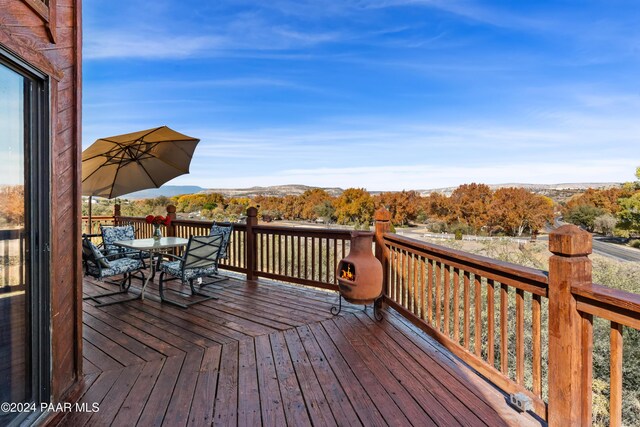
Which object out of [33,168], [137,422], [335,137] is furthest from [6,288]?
[335,137]

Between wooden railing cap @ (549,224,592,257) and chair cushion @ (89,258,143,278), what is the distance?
4535mm

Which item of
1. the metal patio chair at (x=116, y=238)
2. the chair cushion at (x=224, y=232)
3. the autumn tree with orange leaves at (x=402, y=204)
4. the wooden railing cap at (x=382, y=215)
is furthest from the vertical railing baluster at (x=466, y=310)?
the autumn tree with orange leaves at (x=402, y=204)

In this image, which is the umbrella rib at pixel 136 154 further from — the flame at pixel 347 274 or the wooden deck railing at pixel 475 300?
the wooden deck railing at pixel 475 300

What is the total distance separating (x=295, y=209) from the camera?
22453 mm

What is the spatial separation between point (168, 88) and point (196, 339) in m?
11.6

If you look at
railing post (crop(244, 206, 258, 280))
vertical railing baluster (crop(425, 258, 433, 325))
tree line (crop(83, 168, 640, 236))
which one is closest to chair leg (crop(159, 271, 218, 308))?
railing post (crop(244, 206, 258, 280))

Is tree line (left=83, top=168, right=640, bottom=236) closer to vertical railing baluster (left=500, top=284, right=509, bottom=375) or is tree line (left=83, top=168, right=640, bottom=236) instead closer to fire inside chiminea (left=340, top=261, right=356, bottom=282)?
fire inside chiminea (left=340, top=261, right=356, bottom=282)

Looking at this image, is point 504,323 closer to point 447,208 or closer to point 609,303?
point 609,303

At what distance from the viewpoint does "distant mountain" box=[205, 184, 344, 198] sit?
78.1ft

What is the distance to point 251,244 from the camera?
5336 mm

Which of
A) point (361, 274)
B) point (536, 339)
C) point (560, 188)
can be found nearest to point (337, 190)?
point (560, 188)

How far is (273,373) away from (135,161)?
4.63 metres

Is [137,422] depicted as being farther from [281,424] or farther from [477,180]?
[477,180]

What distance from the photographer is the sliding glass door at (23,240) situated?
155cm
